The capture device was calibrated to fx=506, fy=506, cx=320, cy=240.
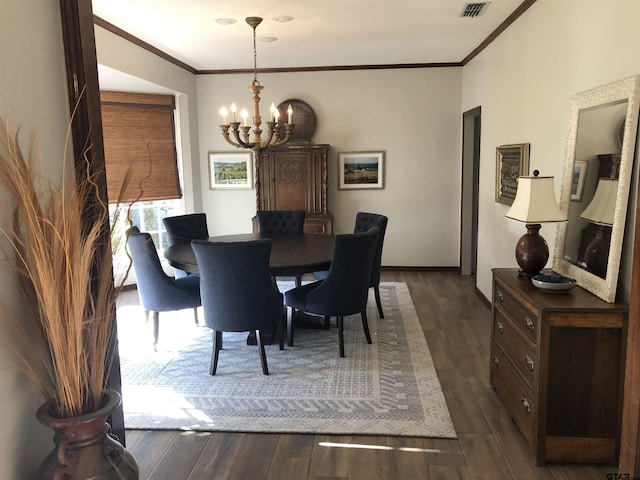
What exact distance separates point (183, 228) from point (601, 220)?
143 inches

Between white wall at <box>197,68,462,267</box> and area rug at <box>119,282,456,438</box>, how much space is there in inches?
92.6

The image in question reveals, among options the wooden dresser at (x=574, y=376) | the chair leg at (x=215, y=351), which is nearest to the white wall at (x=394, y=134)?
the chair leg at (x=215, y=351)

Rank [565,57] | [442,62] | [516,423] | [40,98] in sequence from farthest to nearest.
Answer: [442,62]
[565,57]
[516,423]
[40,98]

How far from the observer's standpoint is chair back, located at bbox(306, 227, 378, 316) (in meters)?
3.61

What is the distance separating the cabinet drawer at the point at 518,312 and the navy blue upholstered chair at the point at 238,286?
1451 millimetres

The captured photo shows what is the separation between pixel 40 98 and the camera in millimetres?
1617

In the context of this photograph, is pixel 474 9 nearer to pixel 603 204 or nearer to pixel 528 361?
pixel 603 204

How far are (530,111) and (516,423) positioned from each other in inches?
90.4

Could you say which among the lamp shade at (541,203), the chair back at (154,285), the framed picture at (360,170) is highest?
the framed picture at (360,170)

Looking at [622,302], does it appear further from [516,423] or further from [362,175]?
[362,175]

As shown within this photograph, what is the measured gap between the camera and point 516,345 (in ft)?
9.03

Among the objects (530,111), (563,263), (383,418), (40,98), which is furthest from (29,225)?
(530,111)

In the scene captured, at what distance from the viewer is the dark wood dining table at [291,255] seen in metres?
3.64

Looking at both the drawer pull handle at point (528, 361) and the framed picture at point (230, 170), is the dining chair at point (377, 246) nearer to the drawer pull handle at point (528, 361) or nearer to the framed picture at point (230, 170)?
the drawer pull handle at point (528, 361)
